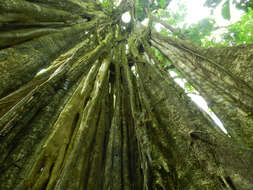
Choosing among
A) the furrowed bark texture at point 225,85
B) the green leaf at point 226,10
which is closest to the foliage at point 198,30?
the green leaf at point 226,10

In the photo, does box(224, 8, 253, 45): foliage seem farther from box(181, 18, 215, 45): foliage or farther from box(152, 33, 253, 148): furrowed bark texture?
box(152, 33, 253, 148): furrowed bark texture

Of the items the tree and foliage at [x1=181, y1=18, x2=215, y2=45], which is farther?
foliage at [x1=181, y1=18, x2=215, y2=45]

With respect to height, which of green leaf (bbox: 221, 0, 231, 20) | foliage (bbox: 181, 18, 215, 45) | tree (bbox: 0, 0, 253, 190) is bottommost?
tree (bbox: 0, 0, 253, 190)

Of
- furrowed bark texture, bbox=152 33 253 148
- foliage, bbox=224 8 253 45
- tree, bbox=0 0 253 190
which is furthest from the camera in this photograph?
foliage, bbox=224 8 253 45

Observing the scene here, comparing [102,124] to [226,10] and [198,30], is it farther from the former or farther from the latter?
[198,30]

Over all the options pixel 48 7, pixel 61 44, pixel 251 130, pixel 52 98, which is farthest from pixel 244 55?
pixel 48 7

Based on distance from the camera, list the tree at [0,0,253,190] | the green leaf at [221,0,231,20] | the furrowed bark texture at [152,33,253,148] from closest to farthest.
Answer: the tree at [0,0,253,190] < the furrowed bark texture at [152,33,253,148] < the green leaf at [221,0,231,20]

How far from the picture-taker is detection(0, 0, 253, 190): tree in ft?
2.69

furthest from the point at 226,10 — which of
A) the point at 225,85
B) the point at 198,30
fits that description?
the point at 198,30

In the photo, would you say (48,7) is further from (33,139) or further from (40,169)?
(40,169)

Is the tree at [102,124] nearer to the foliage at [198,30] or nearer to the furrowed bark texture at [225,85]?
the furrowed bark texture at [225,85]

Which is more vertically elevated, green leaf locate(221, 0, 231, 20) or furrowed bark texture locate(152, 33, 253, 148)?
green leaf locate(221, 0, 231, 20)

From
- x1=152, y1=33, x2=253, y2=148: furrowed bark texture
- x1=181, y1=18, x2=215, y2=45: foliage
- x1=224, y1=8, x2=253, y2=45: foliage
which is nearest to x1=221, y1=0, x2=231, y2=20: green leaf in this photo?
x1=152, y1=33, x2=253, y2=148: furrowed bark texture

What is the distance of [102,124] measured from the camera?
1480mm
